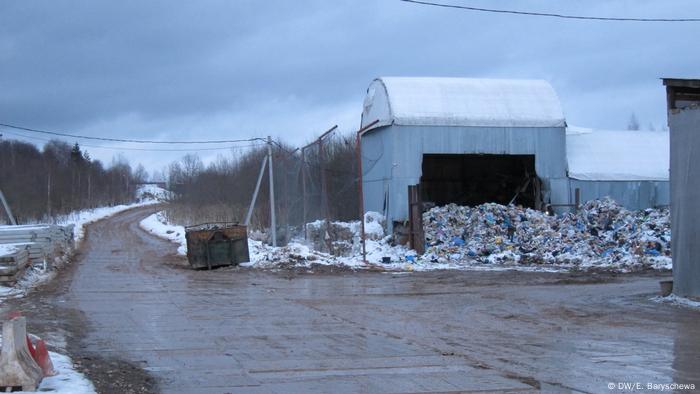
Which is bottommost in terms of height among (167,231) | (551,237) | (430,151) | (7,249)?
(167,231)

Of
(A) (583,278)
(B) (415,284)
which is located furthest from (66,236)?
(A) (583,278)

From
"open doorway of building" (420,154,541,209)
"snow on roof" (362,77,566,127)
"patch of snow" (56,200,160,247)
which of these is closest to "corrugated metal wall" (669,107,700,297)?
"snow on roof" (362,77,566,127)

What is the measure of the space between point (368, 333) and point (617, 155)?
29.6 m

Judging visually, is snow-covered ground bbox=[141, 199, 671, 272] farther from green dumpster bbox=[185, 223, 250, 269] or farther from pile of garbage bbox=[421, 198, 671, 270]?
green dumpster bbox=[185, 223, 250, 269]

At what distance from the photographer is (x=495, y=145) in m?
33.6

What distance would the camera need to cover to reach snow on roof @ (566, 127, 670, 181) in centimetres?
3541

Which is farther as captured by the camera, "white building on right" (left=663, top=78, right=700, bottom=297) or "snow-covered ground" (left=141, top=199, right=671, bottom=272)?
"snow-covered ground" (left=141, top=199, right=671, bottom=272)

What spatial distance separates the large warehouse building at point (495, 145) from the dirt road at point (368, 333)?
502 inches

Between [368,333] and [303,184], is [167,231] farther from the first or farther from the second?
[368,333]

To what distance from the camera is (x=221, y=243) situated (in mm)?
24359

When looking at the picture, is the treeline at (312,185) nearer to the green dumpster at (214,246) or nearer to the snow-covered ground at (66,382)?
the green dumpster at (214,246)

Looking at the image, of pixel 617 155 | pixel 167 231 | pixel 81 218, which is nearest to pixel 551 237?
pixel 617 155

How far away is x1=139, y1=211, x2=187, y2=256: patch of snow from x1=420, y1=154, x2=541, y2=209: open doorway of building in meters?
13.3

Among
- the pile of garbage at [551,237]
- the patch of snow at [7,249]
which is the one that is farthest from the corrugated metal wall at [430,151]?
the patch of snow at [7,249]
